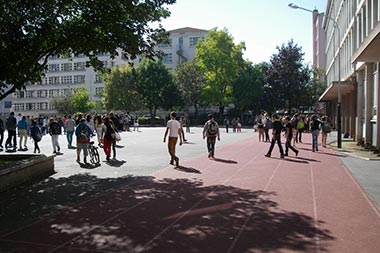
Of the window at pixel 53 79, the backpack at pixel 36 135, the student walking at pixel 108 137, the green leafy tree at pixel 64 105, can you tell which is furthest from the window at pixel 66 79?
the student walking at pixel 108 137

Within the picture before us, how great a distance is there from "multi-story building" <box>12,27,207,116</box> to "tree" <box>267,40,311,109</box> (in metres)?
33.1

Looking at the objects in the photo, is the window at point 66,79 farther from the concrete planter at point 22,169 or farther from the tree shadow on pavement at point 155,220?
the tree shadow on pavement at point 155,220

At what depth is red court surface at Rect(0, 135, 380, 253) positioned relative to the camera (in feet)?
17.4

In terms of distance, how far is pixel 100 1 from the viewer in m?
10.9

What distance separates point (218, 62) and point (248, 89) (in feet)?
21.5

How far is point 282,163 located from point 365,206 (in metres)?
6.47

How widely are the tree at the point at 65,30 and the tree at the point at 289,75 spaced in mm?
48083

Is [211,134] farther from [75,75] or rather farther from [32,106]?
[32,106]

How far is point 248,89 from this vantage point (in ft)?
204

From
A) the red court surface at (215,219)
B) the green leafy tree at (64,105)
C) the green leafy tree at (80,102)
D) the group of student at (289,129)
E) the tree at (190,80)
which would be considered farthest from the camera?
the green leafy tree at (64,105)

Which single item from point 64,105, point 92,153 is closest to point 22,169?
point 92,153

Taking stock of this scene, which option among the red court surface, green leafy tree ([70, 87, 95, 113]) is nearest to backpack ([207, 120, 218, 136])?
the red court surface

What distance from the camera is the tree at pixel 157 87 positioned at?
64.8m

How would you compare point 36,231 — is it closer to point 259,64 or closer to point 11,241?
point 11,241
